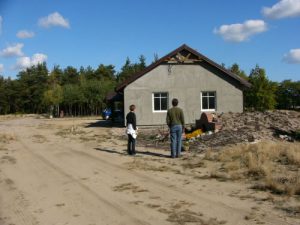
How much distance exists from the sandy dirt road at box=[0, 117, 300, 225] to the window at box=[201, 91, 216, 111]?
681 inches

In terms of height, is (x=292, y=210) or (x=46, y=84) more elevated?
(x=46, y=84)

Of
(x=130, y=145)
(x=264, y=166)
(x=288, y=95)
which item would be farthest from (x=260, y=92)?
(x=264, y=166)

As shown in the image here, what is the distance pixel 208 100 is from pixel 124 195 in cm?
2351

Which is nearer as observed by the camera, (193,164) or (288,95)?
(193,164)

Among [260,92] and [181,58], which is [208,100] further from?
[260,92]

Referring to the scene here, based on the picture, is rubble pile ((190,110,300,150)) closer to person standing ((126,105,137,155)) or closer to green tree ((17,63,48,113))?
person standing ((126,105,137,155))

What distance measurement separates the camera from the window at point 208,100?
3175 cm

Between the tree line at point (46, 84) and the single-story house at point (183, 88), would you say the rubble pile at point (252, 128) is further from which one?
the tree line at point (46, 84)

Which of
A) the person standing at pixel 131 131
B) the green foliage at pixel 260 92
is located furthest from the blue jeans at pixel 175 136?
the green foliage at pixel 260 92

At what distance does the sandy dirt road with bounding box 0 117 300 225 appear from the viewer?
7191 mm

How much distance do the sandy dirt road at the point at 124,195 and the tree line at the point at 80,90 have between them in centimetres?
3295

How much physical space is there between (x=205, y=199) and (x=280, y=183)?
6.11 feet

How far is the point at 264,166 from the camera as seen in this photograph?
11.0 metres

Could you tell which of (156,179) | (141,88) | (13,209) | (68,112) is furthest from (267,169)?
(68,112)
